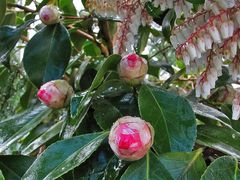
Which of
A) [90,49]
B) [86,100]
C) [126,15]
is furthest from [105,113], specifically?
[90,49]

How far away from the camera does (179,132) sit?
0.77 m

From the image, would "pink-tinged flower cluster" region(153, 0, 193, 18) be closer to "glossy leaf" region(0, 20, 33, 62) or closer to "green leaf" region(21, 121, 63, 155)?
"green leaf" region(21, 121, 63, 155)

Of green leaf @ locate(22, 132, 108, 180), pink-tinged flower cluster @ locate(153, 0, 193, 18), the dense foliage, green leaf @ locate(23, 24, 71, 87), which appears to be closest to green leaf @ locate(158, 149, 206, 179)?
the dense foliage

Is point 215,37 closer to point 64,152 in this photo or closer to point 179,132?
point 179,132

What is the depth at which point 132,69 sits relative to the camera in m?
0.84

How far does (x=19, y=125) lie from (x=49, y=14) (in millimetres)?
293

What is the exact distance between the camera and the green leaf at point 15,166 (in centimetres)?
Result: 90

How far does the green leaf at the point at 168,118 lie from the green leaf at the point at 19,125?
0.76 feet

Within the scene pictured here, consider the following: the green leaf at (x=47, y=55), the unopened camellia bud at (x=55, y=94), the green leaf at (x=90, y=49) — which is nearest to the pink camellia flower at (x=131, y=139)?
the unopened camellia bud at (x=55, y=94)

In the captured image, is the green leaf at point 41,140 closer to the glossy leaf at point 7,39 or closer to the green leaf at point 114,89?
the green leaf at point 114,89

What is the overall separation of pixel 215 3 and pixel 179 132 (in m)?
0.21

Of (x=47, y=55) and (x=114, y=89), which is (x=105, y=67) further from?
(x=47, y=55)

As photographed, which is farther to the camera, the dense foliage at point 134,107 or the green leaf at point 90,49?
the green leaf at point 90,49

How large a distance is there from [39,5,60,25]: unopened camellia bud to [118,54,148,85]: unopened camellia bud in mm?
324
